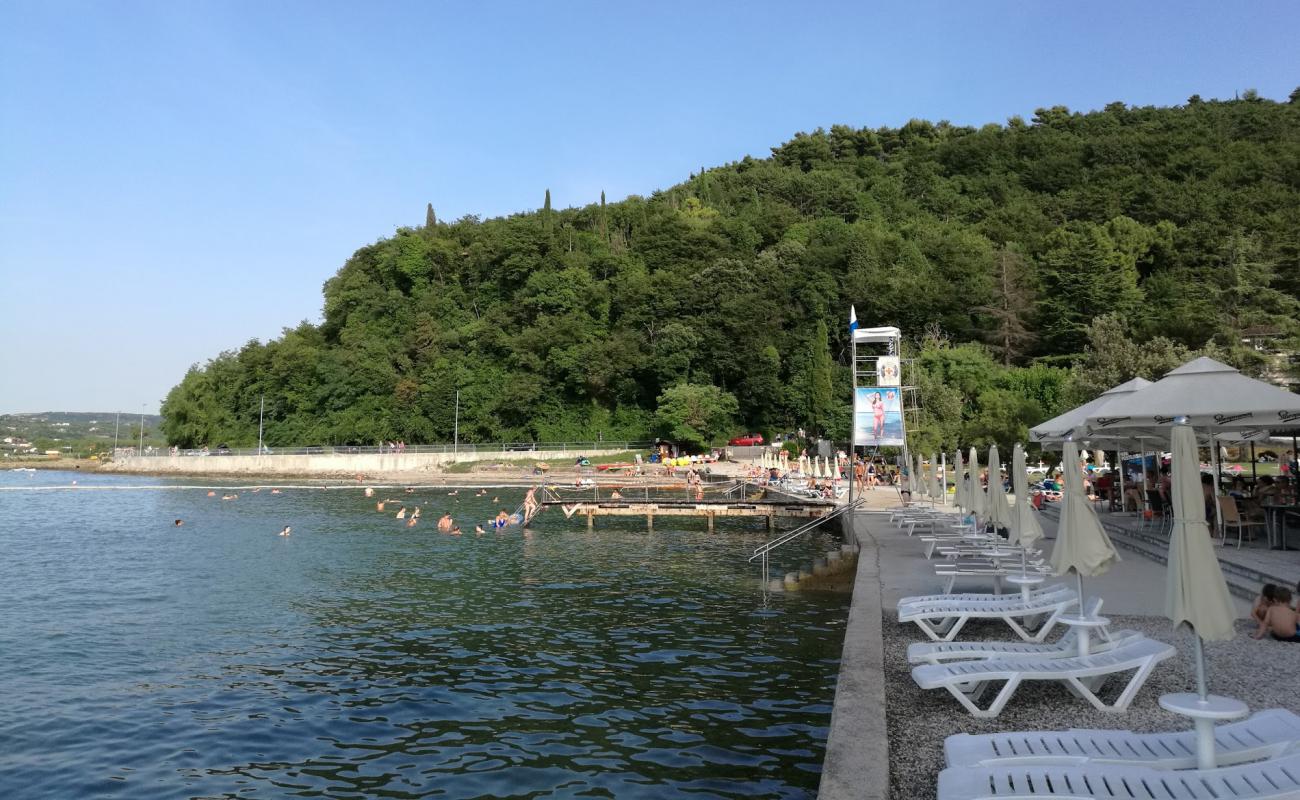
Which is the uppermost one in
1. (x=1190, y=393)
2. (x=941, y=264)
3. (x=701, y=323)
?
(x=941, y=264)

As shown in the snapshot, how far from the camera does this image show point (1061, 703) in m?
6.65

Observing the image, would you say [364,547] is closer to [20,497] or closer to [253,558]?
[253,558]

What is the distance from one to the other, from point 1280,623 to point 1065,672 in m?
3.70

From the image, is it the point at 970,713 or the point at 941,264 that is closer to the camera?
the point at 970,713

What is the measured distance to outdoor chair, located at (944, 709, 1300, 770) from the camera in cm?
450

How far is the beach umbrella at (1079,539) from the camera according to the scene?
7195 millimetres

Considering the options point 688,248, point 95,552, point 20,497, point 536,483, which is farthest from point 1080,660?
point 688,248

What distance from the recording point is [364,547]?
2639 centimetres

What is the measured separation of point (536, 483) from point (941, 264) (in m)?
40.5

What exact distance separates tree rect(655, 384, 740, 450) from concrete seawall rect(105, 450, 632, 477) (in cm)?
462

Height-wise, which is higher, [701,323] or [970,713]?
[701,323]

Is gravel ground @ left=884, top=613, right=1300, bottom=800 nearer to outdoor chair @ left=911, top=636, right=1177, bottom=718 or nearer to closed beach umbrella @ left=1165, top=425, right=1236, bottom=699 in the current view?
outdoor chair @ left=911, top=636, right=1177, bottom=718

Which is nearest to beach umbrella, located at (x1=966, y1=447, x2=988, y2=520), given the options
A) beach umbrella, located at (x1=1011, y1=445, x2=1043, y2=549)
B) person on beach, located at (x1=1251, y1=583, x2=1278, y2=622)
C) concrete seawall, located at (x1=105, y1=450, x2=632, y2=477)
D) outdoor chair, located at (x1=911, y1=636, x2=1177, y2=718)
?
beach umbrella, located at (x1=1011, y1=445, x2=1043, y2=549)

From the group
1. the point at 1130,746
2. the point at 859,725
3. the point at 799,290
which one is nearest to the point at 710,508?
the point at 859,725
